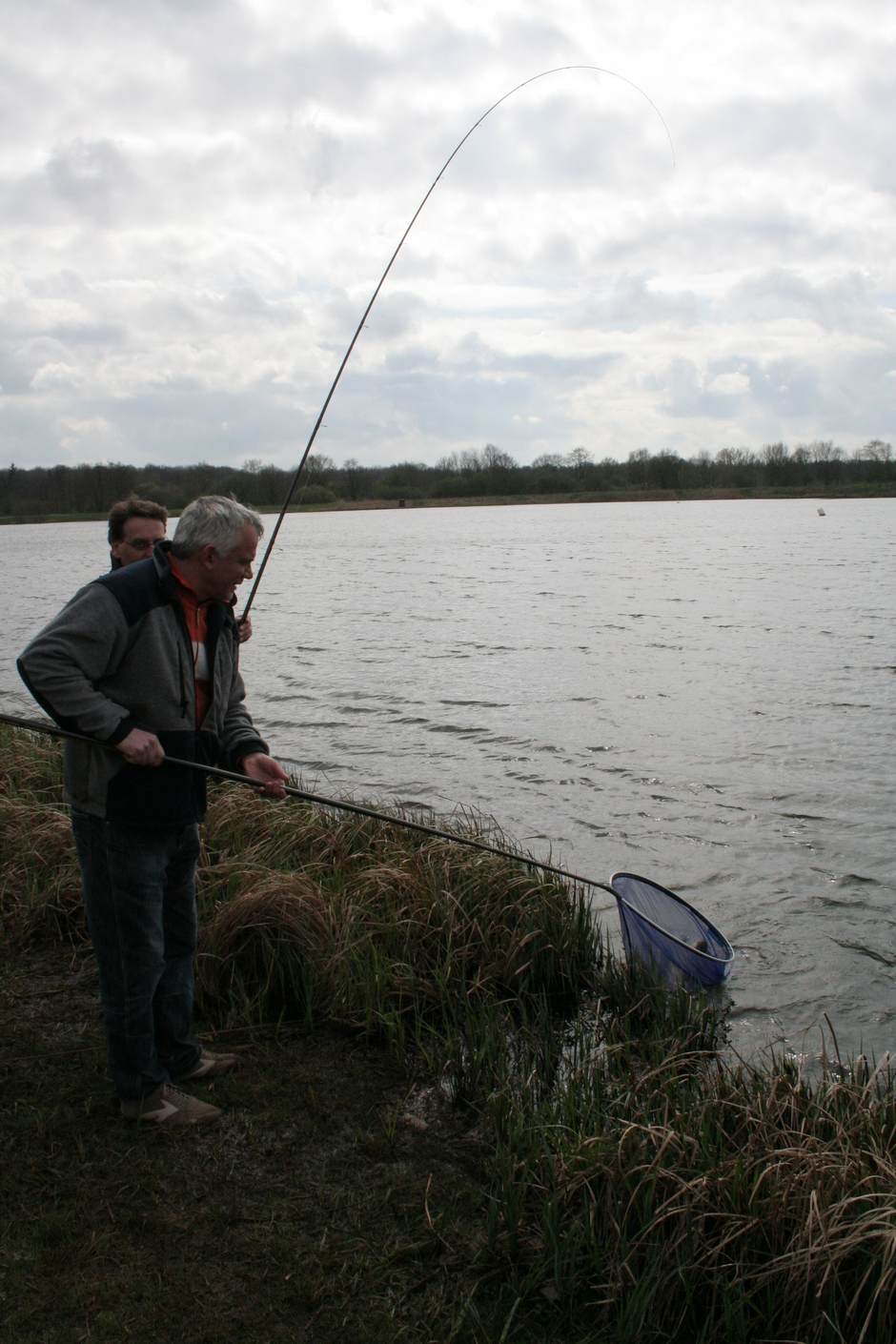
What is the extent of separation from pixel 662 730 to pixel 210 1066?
9.37m

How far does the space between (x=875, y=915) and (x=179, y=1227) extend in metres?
5.32

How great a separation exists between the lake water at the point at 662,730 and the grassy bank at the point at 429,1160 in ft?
4.54

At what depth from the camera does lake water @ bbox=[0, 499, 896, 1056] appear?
721cm

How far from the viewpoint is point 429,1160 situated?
12.8ft

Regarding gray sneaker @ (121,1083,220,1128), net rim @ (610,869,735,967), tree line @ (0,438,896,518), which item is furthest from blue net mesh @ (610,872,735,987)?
tree line @ (0,438,896,518)

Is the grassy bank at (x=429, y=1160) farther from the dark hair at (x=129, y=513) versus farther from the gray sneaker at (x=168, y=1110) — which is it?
the dark hair at (x=129, y=513)

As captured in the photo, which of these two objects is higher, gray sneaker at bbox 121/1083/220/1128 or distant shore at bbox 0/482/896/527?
distant shore at bbox 0/482/896/527

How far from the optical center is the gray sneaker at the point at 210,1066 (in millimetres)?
4273

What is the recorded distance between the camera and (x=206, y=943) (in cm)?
524

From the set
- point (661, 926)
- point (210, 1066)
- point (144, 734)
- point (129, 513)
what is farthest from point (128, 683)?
point (661, 926)

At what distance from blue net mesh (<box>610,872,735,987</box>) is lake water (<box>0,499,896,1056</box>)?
1.17ft

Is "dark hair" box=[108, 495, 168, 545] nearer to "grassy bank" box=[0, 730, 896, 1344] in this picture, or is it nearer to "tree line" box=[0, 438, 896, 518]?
"grassy bank" box=[0, 730, 896, 1344]

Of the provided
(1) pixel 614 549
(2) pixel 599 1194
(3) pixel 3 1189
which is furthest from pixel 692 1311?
(1) pixel 614 549

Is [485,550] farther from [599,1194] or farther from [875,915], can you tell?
A: [599,1194]
